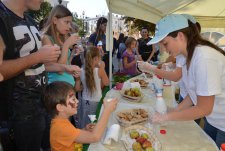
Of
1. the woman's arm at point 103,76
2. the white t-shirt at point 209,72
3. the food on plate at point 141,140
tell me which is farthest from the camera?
the woman's arm at point 103,76

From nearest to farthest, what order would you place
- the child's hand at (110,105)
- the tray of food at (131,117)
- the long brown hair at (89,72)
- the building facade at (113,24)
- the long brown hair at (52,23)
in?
the child's hand at (110,105)
the tray of food at (131,117)
the long brown hair at (52,23)
the long brown hair at (89,72)
the building facade at (113,24)

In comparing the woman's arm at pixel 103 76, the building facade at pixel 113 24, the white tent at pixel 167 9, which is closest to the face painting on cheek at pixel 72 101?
the woman's arm at pixel 103 76

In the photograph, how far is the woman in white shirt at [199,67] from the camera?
1341 mm

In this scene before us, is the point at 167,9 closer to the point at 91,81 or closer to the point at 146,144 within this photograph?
the point at 91,81

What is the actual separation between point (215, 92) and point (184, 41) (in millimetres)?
376

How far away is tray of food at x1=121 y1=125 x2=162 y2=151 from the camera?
1.39 meters

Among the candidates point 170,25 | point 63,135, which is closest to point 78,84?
point 63,135

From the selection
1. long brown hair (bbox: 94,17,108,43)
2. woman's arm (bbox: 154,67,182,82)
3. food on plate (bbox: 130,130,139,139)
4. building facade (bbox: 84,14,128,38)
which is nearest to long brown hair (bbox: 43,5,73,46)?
woman's arm (bbox: 154,67,182,82)

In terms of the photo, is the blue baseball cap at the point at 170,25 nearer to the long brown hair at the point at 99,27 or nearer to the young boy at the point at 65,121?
the young boy at the point at 65,121

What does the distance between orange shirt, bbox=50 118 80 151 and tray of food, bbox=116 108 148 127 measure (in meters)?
0.40

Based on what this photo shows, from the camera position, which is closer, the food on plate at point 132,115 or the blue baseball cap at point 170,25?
the blue baseball cap at point 170,25

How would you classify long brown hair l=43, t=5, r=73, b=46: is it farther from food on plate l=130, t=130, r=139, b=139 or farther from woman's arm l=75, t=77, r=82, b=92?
food on plate l=130, t=130, r=139, b=139

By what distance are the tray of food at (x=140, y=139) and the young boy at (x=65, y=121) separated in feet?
0.58

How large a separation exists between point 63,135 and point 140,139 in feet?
1.58
